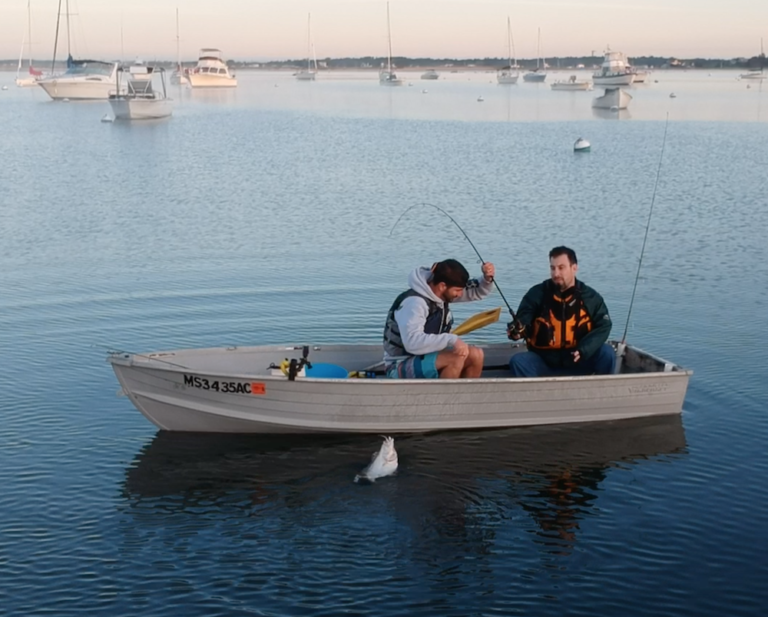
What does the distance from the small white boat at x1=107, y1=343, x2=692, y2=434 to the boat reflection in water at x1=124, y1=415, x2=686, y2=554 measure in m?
0.13

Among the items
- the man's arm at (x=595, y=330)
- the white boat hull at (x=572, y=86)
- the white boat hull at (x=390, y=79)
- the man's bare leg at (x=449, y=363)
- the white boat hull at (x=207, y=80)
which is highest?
the white boat hull at (x=390, y=79)

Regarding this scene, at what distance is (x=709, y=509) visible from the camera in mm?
7469

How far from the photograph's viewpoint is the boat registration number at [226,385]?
8.34 m

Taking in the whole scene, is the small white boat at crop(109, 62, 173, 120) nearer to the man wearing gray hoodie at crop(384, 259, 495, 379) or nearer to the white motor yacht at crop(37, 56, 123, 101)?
the white motor yacht at crop(37, 56, 123, 101)

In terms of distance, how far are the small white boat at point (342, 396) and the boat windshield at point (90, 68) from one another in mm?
71262

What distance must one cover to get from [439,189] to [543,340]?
16.1 meters

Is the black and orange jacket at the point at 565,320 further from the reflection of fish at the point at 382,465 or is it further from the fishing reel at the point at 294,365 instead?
the fishing reel at the point at 294,365

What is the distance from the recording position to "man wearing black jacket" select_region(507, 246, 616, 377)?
876cm

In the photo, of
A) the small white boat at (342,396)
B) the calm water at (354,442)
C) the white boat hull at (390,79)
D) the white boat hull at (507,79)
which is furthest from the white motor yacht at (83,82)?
the small white boat at (342,396)

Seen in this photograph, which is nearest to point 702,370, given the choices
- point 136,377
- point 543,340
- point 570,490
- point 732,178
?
point 543,340

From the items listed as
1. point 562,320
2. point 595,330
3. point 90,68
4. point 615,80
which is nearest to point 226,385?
point 562,320

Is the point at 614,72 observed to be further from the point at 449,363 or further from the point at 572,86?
the point at 449,363

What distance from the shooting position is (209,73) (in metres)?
114

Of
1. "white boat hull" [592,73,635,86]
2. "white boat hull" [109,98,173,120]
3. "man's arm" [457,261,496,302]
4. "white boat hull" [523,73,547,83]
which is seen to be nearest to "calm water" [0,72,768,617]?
"man's arm" [457,261,496,302]
